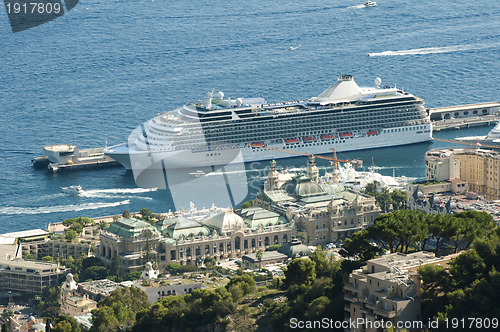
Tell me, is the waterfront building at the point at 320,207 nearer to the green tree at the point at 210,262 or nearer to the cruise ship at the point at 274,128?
the green tree at the point at 210,262

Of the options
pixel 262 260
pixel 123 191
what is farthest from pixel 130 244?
pixel 123 191

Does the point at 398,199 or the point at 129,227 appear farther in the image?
the point at 398,199

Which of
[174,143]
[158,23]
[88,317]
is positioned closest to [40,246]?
[88,317]

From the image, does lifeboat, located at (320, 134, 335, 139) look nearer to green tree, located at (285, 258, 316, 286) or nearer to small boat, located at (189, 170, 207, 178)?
small boat, located at (189, 170, 207, 178)

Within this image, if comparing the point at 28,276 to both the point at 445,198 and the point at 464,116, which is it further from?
the point at 464,116

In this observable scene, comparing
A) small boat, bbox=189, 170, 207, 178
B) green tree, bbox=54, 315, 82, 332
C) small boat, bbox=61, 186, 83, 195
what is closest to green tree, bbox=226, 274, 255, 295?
green tree, bbox=54, 315, 82, 332

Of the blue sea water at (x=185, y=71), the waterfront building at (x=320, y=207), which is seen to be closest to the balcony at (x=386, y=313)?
the waterfront building at (x=320, y=207)

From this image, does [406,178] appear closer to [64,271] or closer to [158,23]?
[64,271]
